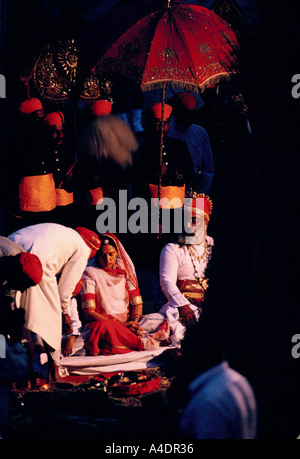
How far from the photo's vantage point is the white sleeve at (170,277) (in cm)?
594

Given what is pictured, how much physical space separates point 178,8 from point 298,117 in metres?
3.43

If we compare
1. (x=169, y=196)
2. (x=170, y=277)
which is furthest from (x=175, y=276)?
(x=169, y=196)

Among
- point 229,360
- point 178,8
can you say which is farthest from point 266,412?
point 178,8

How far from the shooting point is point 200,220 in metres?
6.27

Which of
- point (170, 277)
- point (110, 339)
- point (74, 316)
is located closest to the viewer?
point (110, 339)

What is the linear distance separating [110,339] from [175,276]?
0.96m

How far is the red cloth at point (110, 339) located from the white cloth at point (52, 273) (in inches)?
15.3

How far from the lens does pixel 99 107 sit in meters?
6.48

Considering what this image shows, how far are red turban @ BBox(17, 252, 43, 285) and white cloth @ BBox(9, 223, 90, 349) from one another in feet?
1.73

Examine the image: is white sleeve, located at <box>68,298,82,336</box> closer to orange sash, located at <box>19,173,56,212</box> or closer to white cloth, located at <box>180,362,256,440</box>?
orange sash, located at <box>19,173,56,212</box>

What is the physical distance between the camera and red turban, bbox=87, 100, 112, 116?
6.48m

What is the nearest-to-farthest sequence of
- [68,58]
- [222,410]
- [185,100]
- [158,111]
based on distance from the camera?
[222,410] → [158,111] → [68,58] → [185,100]

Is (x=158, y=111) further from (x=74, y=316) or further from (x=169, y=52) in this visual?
(x=74, y=316)

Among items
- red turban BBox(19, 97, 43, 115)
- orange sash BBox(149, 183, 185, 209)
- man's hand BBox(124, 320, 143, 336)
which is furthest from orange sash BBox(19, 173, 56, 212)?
man's hand BBox(124, 320, 143, 336)
